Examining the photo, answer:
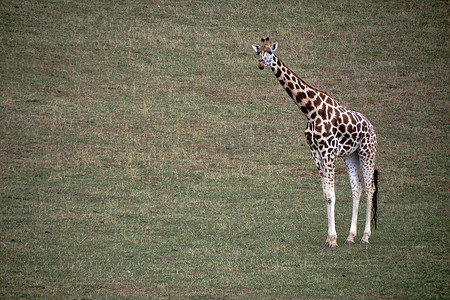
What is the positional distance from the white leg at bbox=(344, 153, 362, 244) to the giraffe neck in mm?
1331

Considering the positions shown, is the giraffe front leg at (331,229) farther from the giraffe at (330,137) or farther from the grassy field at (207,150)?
the grassy field at (207,150)

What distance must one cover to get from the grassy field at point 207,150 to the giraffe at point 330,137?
0.80 metres

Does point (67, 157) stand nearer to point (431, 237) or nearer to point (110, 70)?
point (110, 70)

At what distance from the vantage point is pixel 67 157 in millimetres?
21109

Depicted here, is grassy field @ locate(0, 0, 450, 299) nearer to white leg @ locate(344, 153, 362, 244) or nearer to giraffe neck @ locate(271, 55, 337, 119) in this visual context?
white leg @ locate(344, 153, 362, 244)

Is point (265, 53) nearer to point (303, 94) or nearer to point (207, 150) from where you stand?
point (303, 94)

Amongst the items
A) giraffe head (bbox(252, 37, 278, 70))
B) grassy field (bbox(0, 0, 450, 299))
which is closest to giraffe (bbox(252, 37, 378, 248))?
giraffe head (bbox(252, 37, 278, 70))

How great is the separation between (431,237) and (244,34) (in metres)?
18.9

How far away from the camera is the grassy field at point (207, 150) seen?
483 inches

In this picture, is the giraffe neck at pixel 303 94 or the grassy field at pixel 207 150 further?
the giraffe neck at pixel 303 94

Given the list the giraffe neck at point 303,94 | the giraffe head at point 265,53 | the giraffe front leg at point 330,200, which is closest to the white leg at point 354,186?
the giraffe front leg at point 330,200

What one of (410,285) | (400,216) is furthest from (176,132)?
(410,285)

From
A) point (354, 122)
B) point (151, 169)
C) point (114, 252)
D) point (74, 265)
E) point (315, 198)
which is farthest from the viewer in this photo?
point (151, 169)

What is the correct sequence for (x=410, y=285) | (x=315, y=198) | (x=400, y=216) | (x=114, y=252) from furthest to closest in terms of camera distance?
(x=315, y=198) → (x=400, y=216) → (x=114, y=252) → (x=410, y=285)
